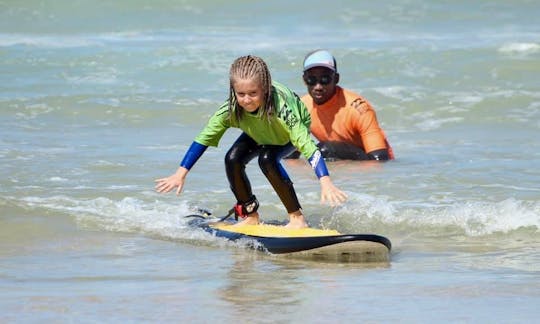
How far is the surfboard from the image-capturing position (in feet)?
21.3

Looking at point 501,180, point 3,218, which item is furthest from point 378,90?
point 3,218

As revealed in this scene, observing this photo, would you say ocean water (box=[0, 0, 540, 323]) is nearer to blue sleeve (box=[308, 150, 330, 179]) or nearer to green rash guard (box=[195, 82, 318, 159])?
blue sleeve (box=[308, 150, 330, 179])

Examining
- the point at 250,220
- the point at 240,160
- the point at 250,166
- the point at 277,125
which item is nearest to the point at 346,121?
the point at 250,166

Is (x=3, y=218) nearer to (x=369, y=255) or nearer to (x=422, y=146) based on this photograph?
(x=369, y=255)

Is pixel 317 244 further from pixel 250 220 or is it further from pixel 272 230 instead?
pixel 250 220

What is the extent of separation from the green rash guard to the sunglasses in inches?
128

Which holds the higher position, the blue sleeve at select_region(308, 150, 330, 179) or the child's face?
the child's face

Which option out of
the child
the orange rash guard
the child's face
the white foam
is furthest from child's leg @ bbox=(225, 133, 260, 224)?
the white foam

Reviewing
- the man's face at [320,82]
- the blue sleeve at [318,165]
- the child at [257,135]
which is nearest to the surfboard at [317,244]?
the child at [257,135]

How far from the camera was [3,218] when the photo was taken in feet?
26.1

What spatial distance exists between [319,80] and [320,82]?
36 mm

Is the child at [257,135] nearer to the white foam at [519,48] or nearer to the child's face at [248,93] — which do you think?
the child's face at [248,93]

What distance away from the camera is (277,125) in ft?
22.7

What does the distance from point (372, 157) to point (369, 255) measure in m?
4.15
